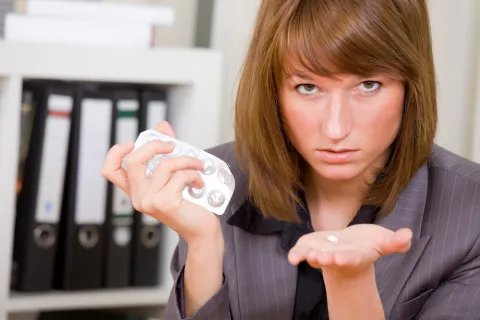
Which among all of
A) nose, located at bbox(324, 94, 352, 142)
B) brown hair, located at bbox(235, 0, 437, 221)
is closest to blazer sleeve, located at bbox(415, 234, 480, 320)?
brown hair, located at bbox(235, 0, 437, 221)

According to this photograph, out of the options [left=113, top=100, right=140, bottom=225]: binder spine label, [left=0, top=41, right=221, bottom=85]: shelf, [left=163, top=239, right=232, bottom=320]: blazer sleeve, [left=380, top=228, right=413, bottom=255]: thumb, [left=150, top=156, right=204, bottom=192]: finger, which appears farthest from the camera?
[left=113, top=100, right=140, bottom=225]: binder spine label

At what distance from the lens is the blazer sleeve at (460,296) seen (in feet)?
3.88

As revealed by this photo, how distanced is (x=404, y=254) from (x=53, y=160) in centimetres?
77

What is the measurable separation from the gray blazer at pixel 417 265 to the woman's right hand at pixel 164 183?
105 millimetres

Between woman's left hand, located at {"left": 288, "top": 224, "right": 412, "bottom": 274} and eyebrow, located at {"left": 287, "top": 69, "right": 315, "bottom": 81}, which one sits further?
eyebrow, located at {"left": 287, "top": 69, "right": 315, "bottom": 81}

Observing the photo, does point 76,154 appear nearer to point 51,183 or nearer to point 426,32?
point 51,183

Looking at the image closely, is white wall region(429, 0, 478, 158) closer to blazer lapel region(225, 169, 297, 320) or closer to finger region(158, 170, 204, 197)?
blazer lapel region(225, 169, 297, 320)

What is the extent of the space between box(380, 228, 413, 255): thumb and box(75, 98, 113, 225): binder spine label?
944 mm

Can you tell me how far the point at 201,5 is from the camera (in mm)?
2182

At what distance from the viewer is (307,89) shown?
46.9 inches

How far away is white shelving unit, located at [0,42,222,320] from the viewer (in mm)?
1657

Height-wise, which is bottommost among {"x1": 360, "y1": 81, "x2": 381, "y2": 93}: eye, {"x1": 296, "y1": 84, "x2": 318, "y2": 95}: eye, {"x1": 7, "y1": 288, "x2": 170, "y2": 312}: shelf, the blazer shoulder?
{"x1": 7, "y1": 288, "x2": 170, "y2": 312}: shelf

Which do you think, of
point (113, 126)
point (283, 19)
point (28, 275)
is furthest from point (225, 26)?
point (283, 19)

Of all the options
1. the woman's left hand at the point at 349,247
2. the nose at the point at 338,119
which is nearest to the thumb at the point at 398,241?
the woman's left hand at the point at 349,247
